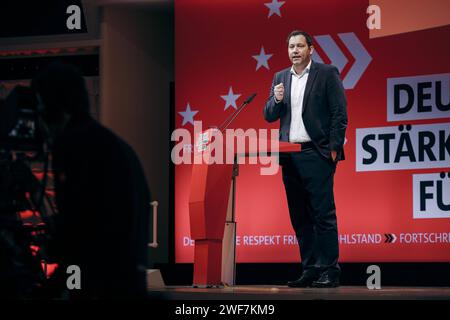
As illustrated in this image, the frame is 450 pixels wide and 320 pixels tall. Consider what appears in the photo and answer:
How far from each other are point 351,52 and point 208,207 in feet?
8.01

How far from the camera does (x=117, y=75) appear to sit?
7.21m

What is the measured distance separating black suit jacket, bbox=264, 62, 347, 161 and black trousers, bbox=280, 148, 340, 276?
0.30ft

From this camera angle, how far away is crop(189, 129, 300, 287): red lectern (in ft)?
14.7

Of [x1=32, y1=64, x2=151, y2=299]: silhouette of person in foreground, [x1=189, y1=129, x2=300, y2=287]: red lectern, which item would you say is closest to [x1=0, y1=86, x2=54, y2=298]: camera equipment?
[x1=32, y1=64, x2=151, y2=299]: silhouette of person in foreground

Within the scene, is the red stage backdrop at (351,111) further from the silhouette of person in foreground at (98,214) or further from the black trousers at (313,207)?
the silhouette of person in foreground at (98,214)

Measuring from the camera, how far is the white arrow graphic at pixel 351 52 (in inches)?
250

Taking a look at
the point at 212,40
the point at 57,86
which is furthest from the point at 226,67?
the point at 57,86

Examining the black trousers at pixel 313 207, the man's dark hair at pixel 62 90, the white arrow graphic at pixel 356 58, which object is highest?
the white arrow graphic at pixel 356 58

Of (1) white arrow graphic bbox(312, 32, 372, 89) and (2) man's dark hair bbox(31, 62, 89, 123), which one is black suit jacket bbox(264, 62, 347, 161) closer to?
(1) white arrow graphic bbox(312, 32, 372, 89)

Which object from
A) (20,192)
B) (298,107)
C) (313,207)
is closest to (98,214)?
(20,192)

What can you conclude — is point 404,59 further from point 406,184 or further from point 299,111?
point 299,111

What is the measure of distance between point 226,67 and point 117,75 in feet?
3.47

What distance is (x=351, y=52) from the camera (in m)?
6.38

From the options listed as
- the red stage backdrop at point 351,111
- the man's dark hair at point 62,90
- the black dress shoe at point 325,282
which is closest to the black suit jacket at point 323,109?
the black dress shoe at point 325,282
